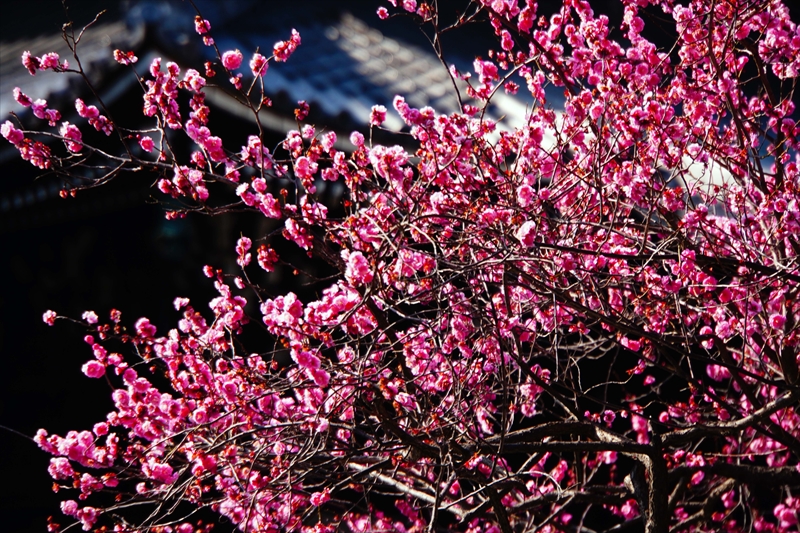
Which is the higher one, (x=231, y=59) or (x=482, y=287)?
(x=231, y=59)

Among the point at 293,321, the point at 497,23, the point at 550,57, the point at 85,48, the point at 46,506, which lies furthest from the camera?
the point at 85,48

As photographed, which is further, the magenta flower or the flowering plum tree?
the magenta flower

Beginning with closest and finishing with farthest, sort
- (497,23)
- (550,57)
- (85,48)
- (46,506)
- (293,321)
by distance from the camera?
(293,321) < (550,57) < (497,23) < (46,506) < (85,48)

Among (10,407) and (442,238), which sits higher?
(10,407)

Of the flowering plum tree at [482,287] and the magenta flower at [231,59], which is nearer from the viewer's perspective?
the flowering plum tree at [482,287]

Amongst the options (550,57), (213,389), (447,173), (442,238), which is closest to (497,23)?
(550,57)

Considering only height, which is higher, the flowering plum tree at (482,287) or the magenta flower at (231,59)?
the magenta flower at (231,59)

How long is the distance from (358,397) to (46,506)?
448cm

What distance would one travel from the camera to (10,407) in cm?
714

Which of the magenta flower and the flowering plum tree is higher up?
the magenta flower

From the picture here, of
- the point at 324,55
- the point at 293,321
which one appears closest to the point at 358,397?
the point at 293,321

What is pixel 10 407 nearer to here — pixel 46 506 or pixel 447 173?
pixel 46 506

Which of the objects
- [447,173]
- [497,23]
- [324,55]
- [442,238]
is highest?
[324,55]

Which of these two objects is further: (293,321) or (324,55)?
(324,55)
